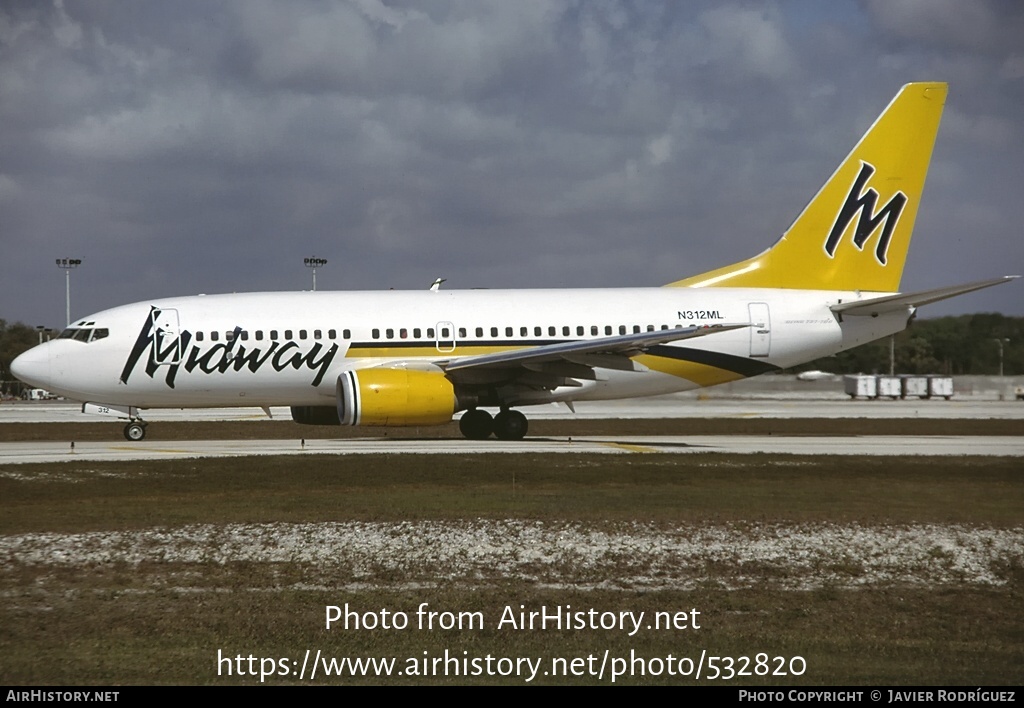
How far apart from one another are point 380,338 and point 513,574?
17.4m

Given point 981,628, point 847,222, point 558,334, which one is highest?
point 847,222

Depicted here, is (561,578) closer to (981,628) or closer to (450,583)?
(450,583)

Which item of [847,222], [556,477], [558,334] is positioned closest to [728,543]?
[556,477]

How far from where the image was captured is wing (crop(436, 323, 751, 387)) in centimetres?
2736

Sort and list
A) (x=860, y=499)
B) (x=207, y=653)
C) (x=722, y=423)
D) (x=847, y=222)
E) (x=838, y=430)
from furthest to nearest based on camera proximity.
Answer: (x=722, y=423)
(x=838, y=430)
(x=847, y=222)
(x=860, y=499)
(x=207, y=653)

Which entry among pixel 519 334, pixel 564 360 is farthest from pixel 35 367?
pixel 564 360

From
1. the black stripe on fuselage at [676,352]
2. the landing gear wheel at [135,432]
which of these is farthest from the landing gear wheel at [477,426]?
the landing gear wheel at [135,432]

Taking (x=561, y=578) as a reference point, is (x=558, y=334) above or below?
above

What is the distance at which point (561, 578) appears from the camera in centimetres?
1235

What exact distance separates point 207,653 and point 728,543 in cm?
665

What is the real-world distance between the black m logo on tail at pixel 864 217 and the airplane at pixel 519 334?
40mm

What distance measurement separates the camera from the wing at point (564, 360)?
27.4 metres

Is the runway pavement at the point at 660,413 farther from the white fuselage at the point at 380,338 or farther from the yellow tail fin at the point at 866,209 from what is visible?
the white fuselage at the point at 380,338

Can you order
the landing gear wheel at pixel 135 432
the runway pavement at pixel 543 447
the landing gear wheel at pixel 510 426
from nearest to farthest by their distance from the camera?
the runway pavement at pixel 543 447, the landing gear wheel at pixel 510 426, the landing gear wheel at pixel 135 432
